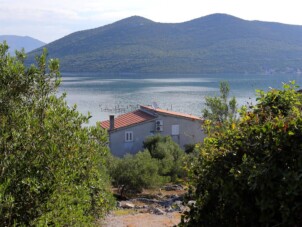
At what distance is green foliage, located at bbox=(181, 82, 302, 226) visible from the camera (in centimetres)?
426

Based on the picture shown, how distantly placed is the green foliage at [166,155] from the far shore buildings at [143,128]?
95.4 inches

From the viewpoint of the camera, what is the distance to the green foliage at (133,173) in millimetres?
29000

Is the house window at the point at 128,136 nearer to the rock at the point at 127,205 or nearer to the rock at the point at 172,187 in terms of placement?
the rock at the point at 172,187

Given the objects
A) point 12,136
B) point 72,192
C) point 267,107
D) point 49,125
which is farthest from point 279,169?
point 12,136

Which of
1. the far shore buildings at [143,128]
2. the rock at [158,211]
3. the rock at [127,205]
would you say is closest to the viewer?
the rock at [158,211]

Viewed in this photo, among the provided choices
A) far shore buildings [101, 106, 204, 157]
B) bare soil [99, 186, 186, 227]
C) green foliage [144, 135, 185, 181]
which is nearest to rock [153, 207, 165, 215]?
bare soil [99, 186, 186, 227]

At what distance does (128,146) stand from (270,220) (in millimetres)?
38685

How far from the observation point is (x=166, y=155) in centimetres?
3594

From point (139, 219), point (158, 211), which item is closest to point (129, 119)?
point (158, 211)

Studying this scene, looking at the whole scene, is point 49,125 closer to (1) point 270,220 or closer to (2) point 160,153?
(1) point 270,220

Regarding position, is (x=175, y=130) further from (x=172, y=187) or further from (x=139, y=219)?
(x=139, y=219)

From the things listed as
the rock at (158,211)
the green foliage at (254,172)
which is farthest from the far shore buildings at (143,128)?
the green foliage at (254,172)

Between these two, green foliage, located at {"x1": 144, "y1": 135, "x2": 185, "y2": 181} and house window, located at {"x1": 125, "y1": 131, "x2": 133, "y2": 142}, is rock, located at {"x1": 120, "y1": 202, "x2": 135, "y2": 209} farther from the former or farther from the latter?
house window, located at {"x1": 125, "y1": 131, "x2": 133, "y2": 142}

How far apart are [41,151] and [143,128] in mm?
38128
